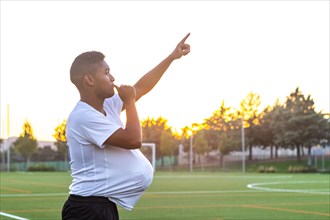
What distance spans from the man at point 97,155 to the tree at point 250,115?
258 feet

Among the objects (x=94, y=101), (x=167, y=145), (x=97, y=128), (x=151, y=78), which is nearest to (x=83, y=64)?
(x=94, y=101)

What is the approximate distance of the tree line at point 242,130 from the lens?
7212cm

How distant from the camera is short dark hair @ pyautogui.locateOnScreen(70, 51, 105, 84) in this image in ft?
13.0

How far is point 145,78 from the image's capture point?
4.90m

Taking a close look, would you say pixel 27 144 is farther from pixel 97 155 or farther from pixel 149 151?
pixel 97 155

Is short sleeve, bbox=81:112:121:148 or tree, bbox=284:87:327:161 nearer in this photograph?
short sleeve, bbox=81:112:121:148

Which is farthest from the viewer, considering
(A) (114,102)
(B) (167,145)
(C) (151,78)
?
(B) (167,145)

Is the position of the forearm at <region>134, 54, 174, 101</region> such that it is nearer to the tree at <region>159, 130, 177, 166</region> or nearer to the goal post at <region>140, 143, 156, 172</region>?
the goal post at <region>140, 143, 156, 172</region>

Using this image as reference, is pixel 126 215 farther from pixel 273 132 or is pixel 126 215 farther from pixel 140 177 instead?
pixel 273 132

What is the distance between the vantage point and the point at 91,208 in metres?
3.99

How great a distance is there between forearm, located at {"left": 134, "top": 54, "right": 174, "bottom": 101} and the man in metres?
0.84

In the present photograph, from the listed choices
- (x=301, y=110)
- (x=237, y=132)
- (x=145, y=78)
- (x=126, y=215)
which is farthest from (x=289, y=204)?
(x=237, y=132)

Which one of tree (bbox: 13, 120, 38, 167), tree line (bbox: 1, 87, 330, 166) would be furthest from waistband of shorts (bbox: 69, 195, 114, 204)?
tree (bbox: 13, 120, 38, 167)

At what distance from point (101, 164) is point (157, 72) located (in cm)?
118
